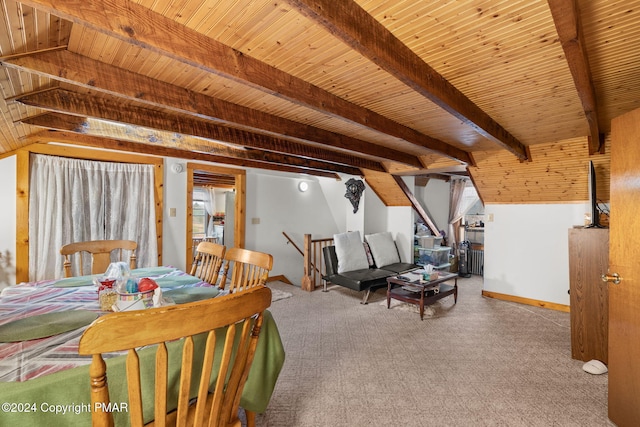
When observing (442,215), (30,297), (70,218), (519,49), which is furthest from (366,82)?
(442,215)

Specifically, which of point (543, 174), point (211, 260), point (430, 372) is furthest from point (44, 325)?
point (543, 174)

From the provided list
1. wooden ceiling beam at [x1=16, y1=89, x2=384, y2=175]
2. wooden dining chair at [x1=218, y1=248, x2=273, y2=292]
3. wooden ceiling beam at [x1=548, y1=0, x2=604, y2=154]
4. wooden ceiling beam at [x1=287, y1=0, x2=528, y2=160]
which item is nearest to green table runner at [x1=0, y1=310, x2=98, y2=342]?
wooden dining chair at [x1=218, y1=248, x2=273, y2=292]

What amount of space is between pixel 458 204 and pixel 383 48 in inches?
224

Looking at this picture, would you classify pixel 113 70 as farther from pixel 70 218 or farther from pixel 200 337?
pixel 70 218

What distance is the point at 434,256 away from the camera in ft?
18.4

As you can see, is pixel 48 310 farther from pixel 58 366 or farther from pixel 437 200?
pixel 437 200

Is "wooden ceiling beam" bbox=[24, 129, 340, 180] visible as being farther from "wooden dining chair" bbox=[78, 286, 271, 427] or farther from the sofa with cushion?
"wooden dining chair" bbox=[78, 286, 271, 427]

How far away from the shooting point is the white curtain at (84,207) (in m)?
3.19

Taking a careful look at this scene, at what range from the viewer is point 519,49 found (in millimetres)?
1627

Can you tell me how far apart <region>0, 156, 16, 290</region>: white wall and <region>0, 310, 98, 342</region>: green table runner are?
260 cm

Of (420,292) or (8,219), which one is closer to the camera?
(8,219)

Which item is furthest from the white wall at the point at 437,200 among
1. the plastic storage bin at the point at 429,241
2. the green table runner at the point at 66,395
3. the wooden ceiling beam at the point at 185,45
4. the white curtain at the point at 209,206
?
the green table runner at the point at 66,395

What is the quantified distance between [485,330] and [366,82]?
2.89m

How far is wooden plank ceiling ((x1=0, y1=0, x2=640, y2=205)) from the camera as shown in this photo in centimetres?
128
